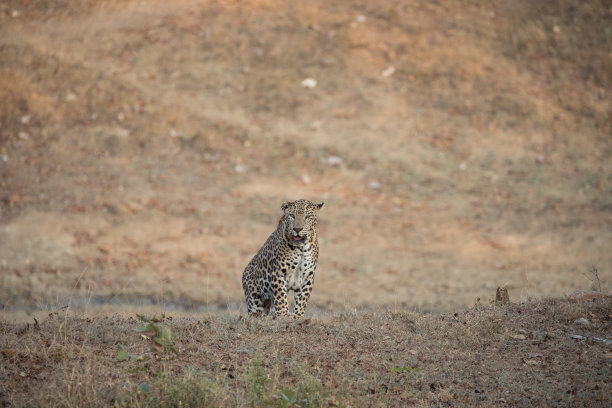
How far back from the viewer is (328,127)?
34.2m

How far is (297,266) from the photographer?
40.7 feet

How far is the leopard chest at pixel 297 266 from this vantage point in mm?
12328

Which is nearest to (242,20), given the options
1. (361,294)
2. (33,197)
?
(33,197)

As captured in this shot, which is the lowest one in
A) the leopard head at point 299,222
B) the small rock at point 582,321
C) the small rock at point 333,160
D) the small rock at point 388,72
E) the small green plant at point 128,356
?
the small rock at point 333,160

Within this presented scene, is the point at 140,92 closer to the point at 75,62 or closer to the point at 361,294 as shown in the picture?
the point at 75,62

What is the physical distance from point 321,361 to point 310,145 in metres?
24.2

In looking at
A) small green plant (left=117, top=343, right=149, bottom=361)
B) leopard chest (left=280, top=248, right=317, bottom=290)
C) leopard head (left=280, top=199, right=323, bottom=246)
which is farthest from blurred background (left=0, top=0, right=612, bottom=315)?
small green plant (left=117, top=343, right=149, bottom=361)

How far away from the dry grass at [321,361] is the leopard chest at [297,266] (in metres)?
1.31

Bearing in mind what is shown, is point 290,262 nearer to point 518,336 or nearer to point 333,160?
point 518,336

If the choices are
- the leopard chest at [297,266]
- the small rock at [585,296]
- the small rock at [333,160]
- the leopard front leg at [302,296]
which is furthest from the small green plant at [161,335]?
the small rock at [333,160]

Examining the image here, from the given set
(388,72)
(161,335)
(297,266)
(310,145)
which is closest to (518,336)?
(297,266)

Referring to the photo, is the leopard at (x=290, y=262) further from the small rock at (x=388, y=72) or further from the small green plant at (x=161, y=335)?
the small rock at (x=388, y=72)

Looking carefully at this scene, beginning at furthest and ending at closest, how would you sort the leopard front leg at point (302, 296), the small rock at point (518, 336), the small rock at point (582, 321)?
the leopard front leg at point (302, 296)
the small rock at point (582, 321)
the small rock at point (518, 336)

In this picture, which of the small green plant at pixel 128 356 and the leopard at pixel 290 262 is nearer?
the small green plant at pixel 128 356
